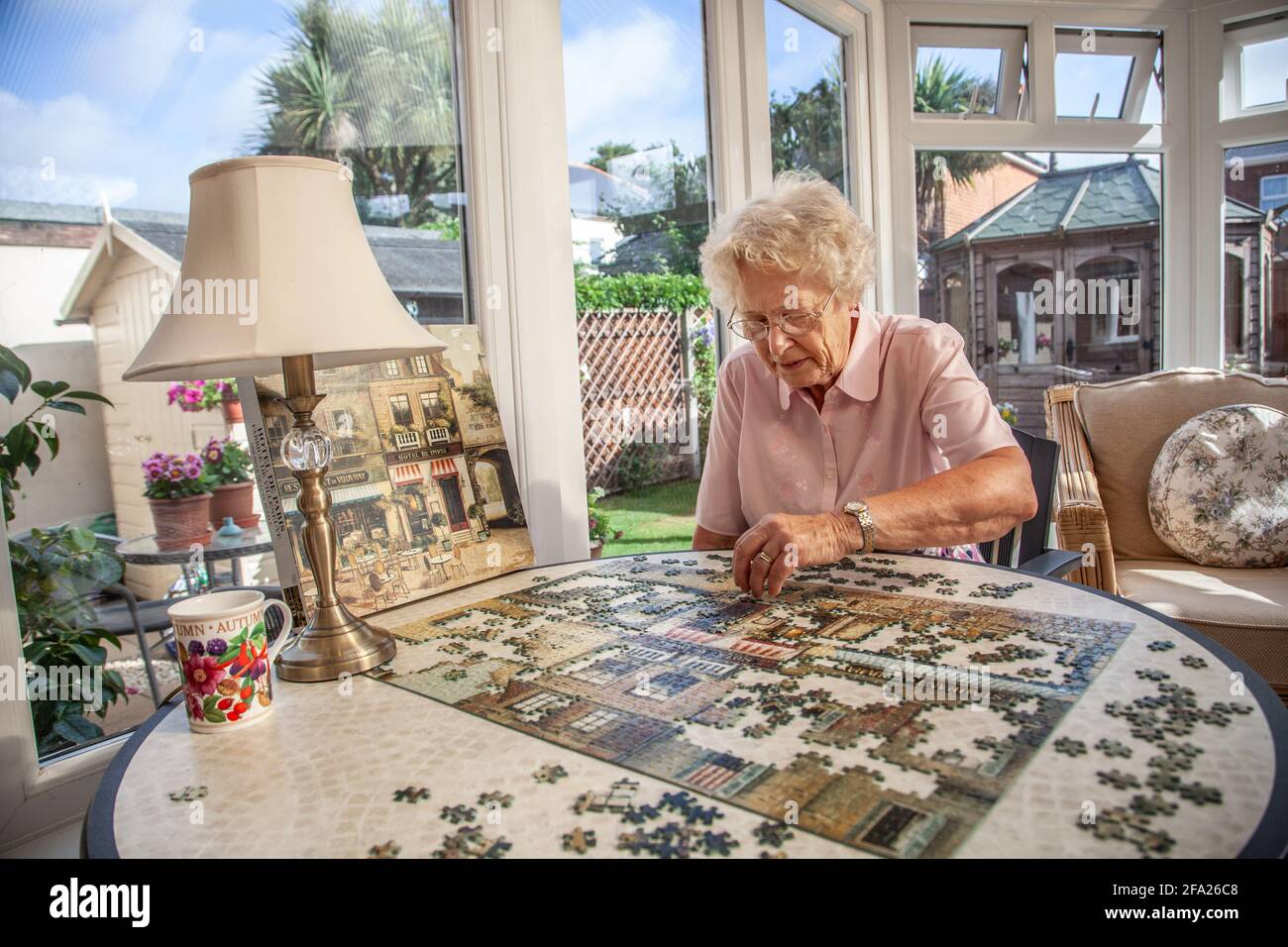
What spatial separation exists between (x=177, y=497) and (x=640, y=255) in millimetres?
1716

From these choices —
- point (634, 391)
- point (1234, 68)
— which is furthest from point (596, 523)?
point (1234, 68)

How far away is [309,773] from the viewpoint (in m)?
0.99

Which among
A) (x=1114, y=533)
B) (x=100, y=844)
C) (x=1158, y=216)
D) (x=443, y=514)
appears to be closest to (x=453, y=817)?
(x=100, y=844)

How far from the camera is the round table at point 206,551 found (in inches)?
74.0

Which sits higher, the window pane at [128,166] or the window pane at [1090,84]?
the window pane at [1090,84]

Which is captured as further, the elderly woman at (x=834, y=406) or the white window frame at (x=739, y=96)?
the white window frame at (x=739, y=96)

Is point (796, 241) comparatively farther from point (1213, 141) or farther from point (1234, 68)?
point (1234, 68)

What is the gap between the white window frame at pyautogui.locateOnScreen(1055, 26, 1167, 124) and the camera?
14.4 feet

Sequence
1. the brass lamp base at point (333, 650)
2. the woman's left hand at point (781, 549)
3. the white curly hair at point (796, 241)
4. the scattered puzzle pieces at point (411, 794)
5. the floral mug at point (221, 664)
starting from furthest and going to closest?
the white curly hair at point (796, 241) < the woman's left hand at point (781, 549) < the brass lamp base at point (333, 650) < the floral mug at point (221, 664) < the scattered puzzle pieces at point (411, 794)

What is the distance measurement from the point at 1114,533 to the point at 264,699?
3.18m

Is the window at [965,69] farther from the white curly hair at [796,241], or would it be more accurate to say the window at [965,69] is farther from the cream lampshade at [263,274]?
the cream lampshade at [263,274]

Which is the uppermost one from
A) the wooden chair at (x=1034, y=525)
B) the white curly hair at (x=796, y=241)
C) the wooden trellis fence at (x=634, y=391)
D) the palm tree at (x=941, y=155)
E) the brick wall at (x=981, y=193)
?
the palm tree at (x=941, y=155)

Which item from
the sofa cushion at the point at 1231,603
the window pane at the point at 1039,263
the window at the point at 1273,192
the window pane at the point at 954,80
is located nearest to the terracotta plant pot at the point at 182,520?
the sofa cushion at the point at 1231,603
